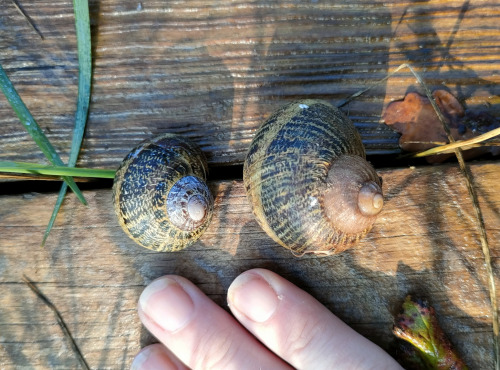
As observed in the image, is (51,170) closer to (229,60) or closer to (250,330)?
(229,60)

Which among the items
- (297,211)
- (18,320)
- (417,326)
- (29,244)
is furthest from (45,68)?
(417,326)

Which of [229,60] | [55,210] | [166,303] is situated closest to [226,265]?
[166,303]

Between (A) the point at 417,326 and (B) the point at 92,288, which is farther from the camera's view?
(B) the point at 92,288

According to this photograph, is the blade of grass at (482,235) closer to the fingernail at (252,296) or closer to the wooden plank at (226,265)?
the wooden plank at (226,265)

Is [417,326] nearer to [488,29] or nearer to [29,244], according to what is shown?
[488,29]

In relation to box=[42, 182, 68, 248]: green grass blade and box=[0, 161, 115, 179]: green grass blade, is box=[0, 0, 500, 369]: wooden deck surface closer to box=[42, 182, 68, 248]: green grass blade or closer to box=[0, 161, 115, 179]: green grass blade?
box=[42, 182, 68, 248]: green grass blade

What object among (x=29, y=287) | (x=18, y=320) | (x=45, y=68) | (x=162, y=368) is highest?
(x=45, y=68)
